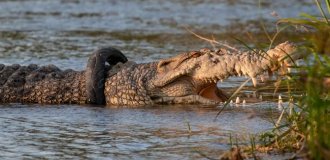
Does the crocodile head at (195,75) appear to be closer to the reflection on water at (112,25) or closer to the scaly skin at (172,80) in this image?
the scaly skin at (172,80)

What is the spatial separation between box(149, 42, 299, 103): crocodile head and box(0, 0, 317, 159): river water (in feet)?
0.62

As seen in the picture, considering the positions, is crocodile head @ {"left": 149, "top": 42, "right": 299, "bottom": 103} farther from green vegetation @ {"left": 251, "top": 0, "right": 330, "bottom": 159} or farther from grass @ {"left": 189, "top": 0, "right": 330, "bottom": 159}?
green vegetation @ {"left": 251, "top": 0, "right": 330, "bottom": 159}

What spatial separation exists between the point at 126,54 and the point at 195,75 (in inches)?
154

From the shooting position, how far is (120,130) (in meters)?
6.73

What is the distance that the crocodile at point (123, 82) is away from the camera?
799 cm

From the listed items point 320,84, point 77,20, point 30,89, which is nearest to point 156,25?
point 77,20

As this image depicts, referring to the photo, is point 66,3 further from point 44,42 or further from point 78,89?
point 78,89

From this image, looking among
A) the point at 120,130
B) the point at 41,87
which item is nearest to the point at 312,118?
the point at 120,130

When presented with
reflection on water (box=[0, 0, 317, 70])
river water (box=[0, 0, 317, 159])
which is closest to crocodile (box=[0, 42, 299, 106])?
river water (box=[0, 0, 317, 159])

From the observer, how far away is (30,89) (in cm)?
850

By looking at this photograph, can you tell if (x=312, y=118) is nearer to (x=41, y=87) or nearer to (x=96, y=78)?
(x=96, y=78)

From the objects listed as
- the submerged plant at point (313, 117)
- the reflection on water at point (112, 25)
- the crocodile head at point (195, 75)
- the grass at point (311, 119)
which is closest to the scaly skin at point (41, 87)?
the crocodile head at point (195, 75)

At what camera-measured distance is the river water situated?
6.06 m

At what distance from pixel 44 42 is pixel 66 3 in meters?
5.70
